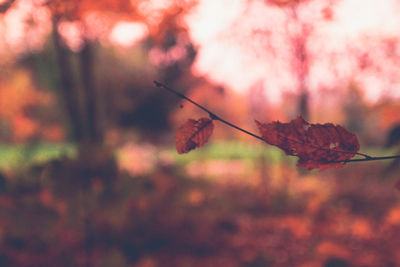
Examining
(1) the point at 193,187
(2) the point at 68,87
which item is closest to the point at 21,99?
(2) the point at 68,87

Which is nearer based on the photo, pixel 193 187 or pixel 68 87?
pixel 193 187

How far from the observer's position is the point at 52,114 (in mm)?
13859

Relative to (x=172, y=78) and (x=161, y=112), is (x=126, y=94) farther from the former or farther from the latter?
(x=172, y=78)

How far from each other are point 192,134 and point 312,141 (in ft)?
0.81

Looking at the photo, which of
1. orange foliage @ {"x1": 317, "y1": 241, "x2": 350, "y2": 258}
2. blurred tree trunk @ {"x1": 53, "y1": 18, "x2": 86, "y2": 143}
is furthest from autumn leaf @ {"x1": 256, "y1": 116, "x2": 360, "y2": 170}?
blurred tree trunk @ {"x1": 53, "y1": 18, "x2": 86, "y2": 143}

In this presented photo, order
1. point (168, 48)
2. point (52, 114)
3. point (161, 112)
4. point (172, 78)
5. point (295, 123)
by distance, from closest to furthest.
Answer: point (295, 123)
point (172, 78)
point (168, 48)
point (161, 112)
point (52, 114)

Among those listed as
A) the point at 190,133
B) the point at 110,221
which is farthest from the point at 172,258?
the point at 190,133

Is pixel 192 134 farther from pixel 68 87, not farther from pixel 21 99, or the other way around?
pixel 21 99

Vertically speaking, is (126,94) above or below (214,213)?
above

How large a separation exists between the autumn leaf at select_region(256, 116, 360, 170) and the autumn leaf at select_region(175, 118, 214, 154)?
12 cm

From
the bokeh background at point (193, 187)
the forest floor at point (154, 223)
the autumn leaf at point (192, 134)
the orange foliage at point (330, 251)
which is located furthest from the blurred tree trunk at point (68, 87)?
the autumn leaf at point (192, 134)

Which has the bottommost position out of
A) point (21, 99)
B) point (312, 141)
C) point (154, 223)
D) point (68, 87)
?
point (312, 141)

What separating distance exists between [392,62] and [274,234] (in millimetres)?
2384

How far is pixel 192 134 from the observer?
2.33 ft
